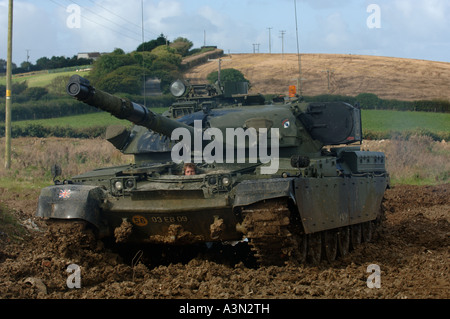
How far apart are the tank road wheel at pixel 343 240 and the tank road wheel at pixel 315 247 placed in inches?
46.6

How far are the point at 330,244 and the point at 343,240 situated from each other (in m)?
0.83

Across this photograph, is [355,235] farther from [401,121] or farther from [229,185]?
[401,121]

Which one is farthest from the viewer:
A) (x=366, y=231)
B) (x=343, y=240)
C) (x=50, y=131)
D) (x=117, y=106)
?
(x=50, y=131)

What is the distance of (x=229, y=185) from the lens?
30.2ft

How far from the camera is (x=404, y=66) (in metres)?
34.9

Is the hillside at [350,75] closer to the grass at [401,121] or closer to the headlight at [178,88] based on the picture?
the grass at [401,121]

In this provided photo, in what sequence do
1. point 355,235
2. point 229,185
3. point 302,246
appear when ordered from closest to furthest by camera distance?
point 229,185 → point 302,246 → point 355,235

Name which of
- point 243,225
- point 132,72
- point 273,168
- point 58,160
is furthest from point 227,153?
point 132,72

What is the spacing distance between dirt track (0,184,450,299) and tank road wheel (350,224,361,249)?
347 millimetres

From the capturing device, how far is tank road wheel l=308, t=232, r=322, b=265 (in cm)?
1042

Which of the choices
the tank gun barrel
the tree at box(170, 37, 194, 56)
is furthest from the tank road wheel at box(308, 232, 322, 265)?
the tree at box(170, 37, 194, 56)

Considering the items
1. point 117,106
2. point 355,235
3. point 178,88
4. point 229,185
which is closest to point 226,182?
point 229,185

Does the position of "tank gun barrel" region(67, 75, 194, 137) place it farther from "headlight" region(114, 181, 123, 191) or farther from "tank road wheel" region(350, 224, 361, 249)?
"tank road wheel" region(350, 224, 361, 249)

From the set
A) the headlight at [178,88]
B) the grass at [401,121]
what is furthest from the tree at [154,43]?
the headlight at [178,88]
